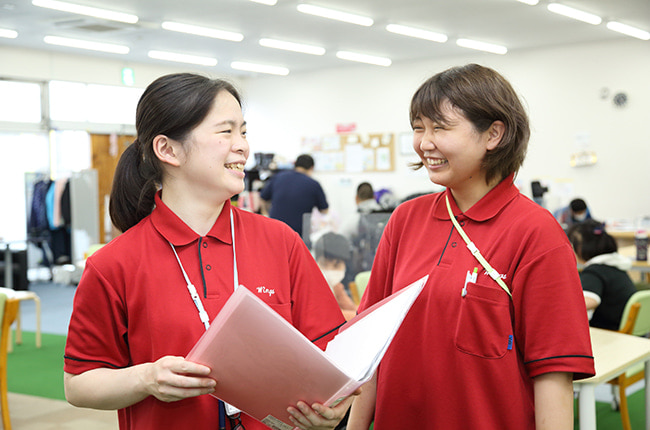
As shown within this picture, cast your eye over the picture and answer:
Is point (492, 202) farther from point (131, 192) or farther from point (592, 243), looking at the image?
point (592, 243)

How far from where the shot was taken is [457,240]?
1.48 m

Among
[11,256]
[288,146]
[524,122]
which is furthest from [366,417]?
[288,146]

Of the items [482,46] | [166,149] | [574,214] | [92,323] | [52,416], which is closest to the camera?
[92,323]

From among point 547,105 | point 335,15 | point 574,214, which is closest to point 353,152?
point 547,105

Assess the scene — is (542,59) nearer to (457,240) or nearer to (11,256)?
(11,256)

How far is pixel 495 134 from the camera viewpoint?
148cm

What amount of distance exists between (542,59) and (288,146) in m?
5.12

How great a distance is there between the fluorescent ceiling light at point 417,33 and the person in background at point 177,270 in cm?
746

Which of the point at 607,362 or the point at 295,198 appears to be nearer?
the point at 607,362

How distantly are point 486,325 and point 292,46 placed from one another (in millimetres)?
8866

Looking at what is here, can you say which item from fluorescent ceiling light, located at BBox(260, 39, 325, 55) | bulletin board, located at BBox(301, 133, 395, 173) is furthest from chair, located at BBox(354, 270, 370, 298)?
bulletin board, located at BBox(301, 133, 395, 173)

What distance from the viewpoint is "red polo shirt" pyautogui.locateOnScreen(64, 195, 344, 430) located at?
4.25ft

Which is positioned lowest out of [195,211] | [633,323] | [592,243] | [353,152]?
[633,323]

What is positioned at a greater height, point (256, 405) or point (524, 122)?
point (524, 122)
